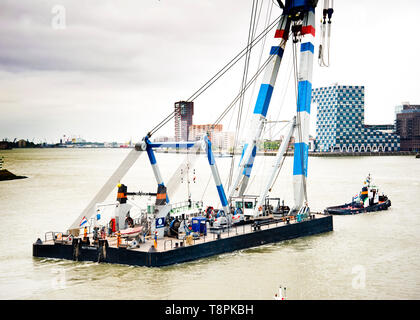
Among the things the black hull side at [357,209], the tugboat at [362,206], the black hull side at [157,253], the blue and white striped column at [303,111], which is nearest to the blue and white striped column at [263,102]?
the blue and white striped column at [303,111]

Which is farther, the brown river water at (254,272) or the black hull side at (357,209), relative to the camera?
the black hull side at (357,209)

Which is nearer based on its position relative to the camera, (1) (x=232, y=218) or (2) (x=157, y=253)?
(2) (x=157, y=253)

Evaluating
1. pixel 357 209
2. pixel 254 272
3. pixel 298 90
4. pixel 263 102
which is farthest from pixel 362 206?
pixel 254 272

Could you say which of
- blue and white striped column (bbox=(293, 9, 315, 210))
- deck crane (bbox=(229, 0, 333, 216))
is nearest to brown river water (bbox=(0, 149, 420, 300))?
blue and white striped column (bbox=(293, 9, 315, 210))

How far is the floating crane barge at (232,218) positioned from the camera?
27.8 meters

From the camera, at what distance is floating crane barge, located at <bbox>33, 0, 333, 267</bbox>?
27828 mm

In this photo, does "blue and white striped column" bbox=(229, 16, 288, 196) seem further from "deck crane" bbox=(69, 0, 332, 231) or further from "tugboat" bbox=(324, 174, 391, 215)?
"tugboat" bbox=(324, 174, 391, 215)

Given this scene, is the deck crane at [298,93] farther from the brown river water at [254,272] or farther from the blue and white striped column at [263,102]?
the brown river water at [254,272]

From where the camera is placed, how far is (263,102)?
41.1 meters

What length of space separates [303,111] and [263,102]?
11.3ft

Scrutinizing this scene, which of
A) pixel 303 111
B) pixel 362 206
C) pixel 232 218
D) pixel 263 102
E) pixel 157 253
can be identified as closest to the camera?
pixel 157 253

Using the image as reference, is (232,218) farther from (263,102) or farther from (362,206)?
(362,206)
